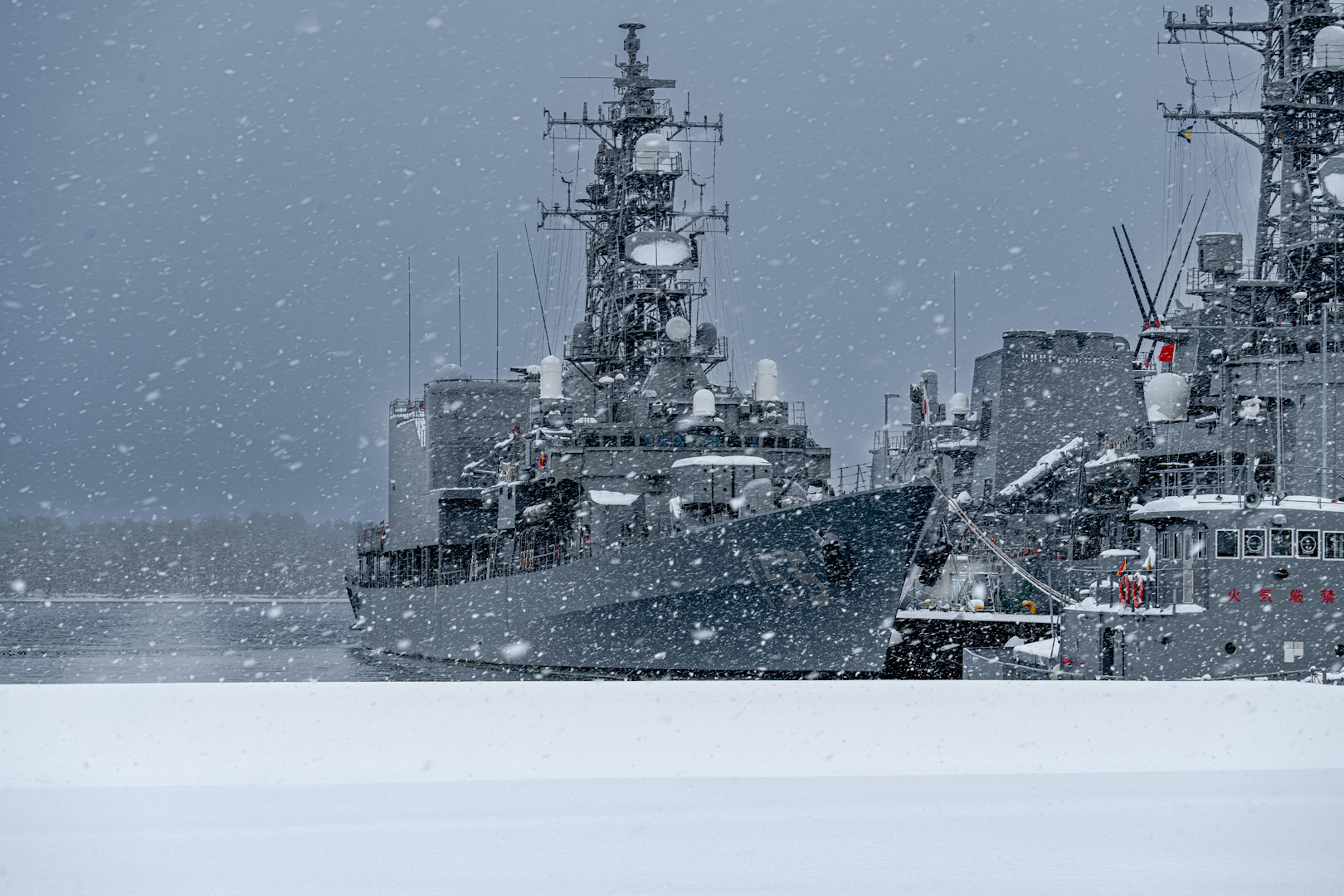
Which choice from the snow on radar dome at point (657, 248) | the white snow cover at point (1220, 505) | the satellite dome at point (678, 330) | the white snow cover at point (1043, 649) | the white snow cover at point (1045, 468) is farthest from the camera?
the white snow cover at point (1045, 468)

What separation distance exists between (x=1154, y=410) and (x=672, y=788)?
23019mm

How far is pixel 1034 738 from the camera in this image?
6.00 m

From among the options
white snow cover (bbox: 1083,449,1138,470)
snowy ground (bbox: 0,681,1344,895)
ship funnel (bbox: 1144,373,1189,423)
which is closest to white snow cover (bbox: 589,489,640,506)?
white snow cover (bbox: 1083,449,1138,470)

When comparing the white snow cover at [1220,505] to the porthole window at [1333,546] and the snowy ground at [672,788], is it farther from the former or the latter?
the snowy ground at [672,788]

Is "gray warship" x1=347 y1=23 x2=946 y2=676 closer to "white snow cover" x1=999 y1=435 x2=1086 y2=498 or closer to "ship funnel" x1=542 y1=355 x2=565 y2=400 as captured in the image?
"ship funnel" x1=542 y1=355 x2=565 y2=400

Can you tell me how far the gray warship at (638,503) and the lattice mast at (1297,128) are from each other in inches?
462

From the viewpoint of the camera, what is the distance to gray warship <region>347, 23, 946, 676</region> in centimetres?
1869

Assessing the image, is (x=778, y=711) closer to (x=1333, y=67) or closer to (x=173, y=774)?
(x=173, y=774)

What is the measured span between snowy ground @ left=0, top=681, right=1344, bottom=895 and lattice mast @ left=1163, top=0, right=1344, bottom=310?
23.8 metres

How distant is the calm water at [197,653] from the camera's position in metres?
29.7

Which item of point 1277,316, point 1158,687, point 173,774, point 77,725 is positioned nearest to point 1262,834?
point 1158,687

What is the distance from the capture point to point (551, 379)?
2558 centimetres

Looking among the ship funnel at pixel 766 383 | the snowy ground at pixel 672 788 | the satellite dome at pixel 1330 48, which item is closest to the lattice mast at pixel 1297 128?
the satellite dome at pixel 1330 48

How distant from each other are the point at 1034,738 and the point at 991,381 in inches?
1004
